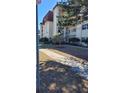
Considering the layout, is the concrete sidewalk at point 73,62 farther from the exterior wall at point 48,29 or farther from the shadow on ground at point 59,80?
the exterior wall at point 48,29

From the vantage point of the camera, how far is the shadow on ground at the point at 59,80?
6.01ft

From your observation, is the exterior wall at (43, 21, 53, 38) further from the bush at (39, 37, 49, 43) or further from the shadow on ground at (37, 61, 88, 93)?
the shadow on ground at (37, 61, 88, 93)

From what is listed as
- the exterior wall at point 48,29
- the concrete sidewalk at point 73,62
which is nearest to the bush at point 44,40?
the exterior wall at point 48,29

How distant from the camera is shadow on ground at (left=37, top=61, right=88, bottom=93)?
183cm

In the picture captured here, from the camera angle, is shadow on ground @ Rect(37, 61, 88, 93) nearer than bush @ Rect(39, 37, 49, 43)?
No

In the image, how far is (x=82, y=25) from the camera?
1.84 metres

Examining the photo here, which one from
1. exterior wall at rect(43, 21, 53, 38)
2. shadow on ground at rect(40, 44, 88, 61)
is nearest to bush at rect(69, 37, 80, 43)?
shadow on ground at rect(40, 44, 88, 61)

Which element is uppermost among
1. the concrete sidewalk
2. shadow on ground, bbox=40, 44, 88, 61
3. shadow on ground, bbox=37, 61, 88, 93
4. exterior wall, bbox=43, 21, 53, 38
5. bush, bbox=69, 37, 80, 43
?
exterior wall, bbox=43, 21, 53, 38

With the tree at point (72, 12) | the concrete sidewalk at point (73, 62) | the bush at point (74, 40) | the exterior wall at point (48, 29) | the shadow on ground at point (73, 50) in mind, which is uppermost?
the tree at point (72, 12)

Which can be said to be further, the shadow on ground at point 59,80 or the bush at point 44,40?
the shadow on ground at point 59,80

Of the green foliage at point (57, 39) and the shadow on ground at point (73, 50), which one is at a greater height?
the green foliage at point (57, 39)
